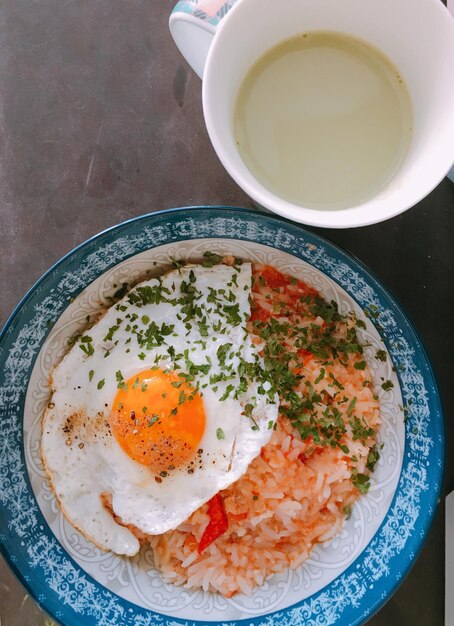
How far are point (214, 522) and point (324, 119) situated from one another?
1.11 m

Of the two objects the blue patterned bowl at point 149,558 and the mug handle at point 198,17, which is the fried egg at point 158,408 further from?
the mug handle at point 198,17

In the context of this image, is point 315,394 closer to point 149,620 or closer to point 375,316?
point 375,316

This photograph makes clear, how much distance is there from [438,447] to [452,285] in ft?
1.64

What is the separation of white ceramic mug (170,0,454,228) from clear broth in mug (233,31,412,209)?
3 centimetres

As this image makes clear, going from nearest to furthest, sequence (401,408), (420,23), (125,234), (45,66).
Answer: (420,23)
(125,234)
(401,408)
(45,66)

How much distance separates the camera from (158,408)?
5.55ft

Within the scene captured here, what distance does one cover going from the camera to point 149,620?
1768 mm

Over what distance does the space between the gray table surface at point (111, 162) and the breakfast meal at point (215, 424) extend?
26cm

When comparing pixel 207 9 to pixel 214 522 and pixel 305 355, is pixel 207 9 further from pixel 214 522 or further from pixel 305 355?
pixel 214 522

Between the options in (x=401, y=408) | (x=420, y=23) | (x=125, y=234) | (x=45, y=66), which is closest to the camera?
(x=420, y=23)

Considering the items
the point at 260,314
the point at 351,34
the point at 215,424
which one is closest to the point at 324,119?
the point at 351,34

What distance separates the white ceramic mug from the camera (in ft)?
4.27

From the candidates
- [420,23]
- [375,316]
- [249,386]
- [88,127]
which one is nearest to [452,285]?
[375,316]

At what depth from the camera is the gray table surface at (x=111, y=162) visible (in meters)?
A: 1.92
